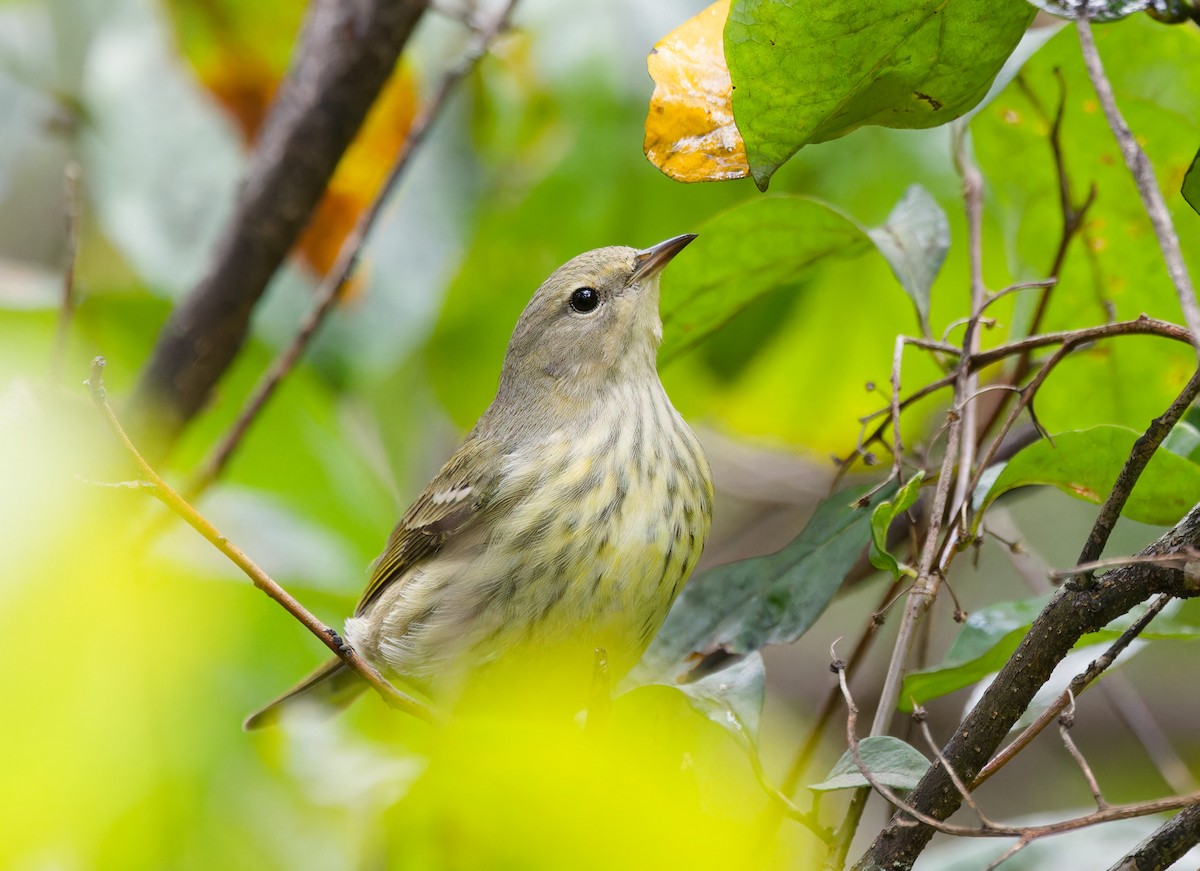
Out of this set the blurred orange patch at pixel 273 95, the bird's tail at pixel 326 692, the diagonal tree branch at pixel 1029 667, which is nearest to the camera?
the diagonal tree branch at pixel 1029 667

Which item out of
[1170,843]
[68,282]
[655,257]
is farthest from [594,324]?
[1170,843]

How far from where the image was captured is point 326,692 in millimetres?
2959

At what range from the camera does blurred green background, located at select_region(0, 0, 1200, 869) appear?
81 centimetres

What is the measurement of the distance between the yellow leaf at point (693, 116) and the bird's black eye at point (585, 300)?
4.43 feet

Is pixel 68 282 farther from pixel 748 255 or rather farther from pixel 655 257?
pixel 748 255

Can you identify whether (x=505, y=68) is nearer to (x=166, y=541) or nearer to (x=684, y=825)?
(x=166, y=541)

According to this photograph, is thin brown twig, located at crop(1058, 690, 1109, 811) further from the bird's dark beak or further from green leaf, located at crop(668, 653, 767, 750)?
the bird's dark beak

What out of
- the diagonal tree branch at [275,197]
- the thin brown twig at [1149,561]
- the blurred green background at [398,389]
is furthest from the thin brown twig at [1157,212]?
the diagonal tree branch at [275,197]

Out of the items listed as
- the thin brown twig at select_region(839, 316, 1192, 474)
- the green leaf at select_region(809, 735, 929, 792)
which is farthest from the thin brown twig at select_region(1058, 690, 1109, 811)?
the thin brown twig at select_region(839, 316, 1192, 474)

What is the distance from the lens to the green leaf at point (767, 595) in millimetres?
2025

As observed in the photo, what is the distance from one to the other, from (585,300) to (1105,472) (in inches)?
60.6

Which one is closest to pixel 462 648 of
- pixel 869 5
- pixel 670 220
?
pixel 670 220

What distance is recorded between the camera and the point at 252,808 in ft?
4.53

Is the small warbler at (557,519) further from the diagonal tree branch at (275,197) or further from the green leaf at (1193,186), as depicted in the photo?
the green leaf at (1193,186)
